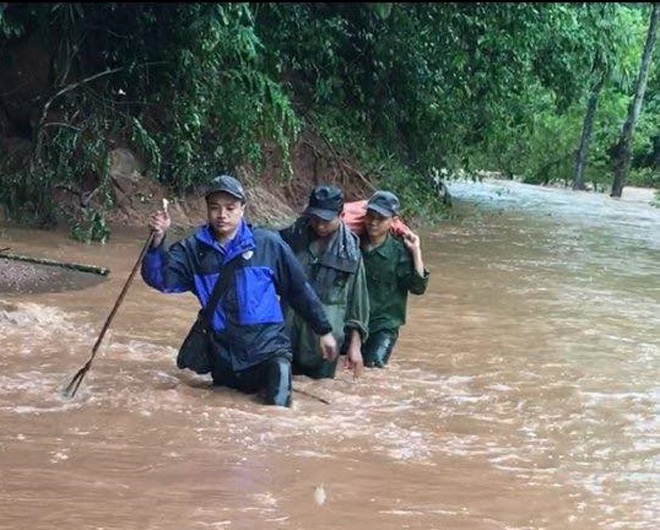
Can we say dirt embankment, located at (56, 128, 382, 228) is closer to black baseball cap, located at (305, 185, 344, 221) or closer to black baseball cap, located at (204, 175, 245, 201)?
black baseball cap, located at (305, 185, 344, 221)

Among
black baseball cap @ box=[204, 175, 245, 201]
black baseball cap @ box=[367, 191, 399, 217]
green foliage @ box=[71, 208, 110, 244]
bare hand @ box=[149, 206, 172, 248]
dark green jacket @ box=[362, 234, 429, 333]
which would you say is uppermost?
black baseball cap @ box=[204, 175, 245, 201]

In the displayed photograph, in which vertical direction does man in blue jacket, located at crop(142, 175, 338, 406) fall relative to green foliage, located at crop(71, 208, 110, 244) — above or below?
above

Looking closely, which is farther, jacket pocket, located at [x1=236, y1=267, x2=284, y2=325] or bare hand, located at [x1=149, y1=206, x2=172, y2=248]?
jacket pocket, located at [x1=236, y1=267, x2=284, y2=325]

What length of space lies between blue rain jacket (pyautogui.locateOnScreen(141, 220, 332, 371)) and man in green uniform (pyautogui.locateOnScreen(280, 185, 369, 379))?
458 mm

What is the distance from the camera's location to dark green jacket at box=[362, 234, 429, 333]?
7.43m

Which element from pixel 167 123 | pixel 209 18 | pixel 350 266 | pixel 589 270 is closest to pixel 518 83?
pixel 589 270

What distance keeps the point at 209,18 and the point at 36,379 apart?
4.70 m

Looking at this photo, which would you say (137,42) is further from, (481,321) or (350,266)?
(350,266)

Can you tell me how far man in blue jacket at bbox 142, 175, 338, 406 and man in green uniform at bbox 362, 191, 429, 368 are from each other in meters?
1.09

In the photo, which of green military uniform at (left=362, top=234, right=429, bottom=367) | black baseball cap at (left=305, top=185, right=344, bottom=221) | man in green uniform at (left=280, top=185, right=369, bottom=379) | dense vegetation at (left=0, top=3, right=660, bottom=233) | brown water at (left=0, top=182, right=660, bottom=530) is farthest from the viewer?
dense vegetation at (left=0, top=3, right=660, bottom=233)

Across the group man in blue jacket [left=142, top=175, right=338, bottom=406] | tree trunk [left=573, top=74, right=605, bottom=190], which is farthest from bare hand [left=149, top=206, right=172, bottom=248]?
tree trunk [left=573, top=74, right=605, bottom=190]

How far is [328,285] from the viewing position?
695 centimetres

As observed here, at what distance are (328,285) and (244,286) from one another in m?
0.91

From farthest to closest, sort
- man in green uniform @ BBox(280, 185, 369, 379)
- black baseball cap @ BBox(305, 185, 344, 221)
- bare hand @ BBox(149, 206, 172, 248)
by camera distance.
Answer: man in green uniform @ BBox(280, 185, 369, 379) < black baseball cap @ BBox(305, 185, 344, 221) < bare hand @ BBox(149, 206, 172, 248)
